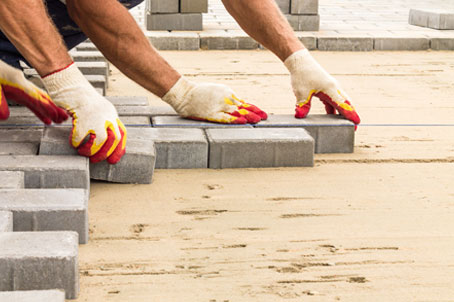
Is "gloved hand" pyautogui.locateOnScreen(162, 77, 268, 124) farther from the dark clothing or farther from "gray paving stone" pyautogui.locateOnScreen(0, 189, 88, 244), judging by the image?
"gray paving stone" pyautogui.locateOnScreen(0, 189, 88, 244)

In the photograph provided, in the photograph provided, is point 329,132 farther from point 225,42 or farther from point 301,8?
point 301,8

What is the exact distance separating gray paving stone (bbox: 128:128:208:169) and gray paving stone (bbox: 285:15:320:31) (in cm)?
355

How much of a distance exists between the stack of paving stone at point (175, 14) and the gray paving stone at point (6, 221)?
407 centimetres

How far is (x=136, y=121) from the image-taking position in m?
2.64

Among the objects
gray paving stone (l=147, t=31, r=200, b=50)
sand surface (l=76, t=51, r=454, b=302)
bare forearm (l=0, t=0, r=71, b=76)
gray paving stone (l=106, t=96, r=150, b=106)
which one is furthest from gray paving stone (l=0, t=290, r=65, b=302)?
gray paving stone (l=147, t=31, r=200, b=50)

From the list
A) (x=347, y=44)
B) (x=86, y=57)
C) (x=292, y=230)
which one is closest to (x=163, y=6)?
(x=347, y=44)

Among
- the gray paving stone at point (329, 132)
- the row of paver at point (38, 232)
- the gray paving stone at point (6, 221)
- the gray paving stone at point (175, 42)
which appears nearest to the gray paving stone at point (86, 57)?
the gray paving stone at point (175, 42)

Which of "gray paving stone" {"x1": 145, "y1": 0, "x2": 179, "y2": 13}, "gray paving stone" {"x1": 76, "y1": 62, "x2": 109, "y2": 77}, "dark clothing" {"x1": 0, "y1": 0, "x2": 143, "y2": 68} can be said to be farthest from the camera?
"gray paving stone" {"x1": 145, "y1": 0, "x2": 179, "y2": 13}

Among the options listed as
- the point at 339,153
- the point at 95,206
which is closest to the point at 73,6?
the point at 95,206

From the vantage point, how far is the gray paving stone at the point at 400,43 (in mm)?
5457

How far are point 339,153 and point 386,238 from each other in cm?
83

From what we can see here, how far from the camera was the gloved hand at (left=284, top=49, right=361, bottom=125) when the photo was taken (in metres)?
2.68

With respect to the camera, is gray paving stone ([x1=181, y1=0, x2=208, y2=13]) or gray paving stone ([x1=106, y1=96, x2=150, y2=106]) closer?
gray paving stone ([x1=106, y1=96, x2=150, y2=106])

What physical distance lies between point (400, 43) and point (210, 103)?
128 inches
